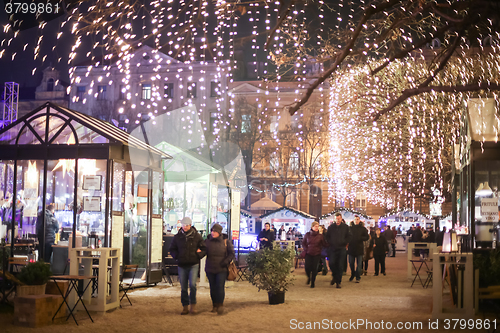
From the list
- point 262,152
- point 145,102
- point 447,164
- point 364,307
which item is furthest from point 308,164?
point 364,307

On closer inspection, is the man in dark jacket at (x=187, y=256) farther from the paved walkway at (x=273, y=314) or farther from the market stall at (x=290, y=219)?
the market stall at (x=290, y=219)

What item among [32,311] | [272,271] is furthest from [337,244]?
[32,311]

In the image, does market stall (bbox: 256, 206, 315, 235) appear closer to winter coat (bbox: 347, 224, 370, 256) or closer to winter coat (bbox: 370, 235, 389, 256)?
winter coat (bbox: 370, 235, 389, 256)

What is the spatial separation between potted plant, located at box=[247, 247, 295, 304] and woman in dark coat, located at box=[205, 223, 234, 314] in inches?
43.9

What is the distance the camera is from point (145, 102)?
51.6 metres

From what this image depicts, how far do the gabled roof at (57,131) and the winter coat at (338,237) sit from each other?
17.5 feet

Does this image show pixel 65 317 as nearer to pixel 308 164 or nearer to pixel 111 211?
pixel 111 211

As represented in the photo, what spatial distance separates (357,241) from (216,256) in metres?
7.15

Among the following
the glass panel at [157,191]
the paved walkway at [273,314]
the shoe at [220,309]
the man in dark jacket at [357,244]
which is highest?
the glass panel at [157,191]

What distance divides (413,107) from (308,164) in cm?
2478

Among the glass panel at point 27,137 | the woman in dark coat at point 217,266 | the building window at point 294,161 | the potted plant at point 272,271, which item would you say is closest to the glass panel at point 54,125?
the glass panel at point 27,137

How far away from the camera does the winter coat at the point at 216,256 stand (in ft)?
30.9

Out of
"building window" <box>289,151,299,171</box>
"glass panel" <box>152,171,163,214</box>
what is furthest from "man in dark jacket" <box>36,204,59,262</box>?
"building window" <box>289,151,299,171</box>

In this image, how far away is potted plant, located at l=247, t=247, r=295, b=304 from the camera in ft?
34.0
